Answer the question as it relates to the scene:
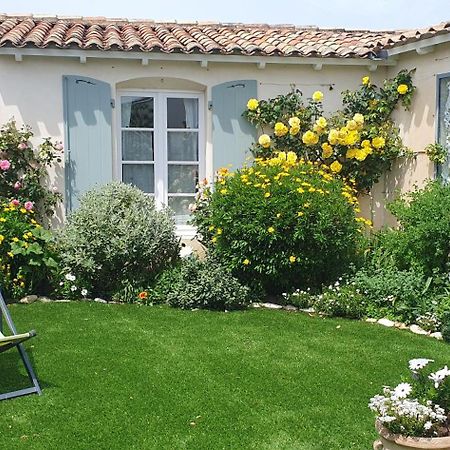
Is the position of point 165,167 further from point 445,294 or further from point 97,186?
point 445,294

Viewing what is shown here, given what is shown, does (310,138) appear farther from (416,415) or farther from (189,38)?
(416,415)

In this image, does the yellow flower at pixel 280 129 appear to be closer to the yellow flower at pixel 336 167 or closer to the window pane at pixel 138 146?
the yellow flower at pixel 336 167

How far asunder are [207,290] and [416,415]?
15.3 feet

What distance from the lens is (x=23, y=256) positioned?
26.9 feet

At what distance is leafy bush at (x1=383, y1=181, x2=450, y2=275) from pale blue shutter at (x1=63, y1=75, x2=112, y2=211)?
424 centimetres


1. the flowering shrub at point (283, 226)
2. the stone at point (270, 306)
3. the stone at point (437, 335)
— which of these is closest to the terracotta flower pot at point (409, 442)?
the stone at point (437, 335)

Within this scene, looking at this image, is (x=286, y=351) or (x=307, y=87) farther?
(x=307, y=87)

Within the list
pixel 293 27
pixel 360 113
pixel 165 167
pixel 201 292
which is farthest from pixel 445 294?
pixel 293 27

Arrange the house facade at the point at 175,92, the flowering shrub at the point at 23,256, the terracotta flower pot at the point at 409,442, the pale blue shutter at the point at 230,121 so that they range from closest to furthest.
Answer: the terracotta flower pot at the point at 409,442
the flowering shrub at the point at 23,256
the house facade at the point at 175,92
the pale blue shutter at the point at 230,121

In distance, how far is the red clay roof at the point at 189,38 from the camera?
923cm

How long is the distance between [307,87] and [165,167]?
8.23 feet

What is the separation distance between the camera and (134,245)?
836 cm

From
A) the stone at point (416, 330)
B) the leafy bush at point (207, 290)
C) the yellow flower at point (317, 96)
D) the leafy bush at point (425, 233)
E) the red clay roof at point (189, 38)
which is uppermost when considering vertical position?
the red clay roof at point (189, 38)

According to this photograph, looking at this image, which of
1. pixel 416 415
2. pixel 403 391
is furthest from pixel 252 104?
pixel 416 415
